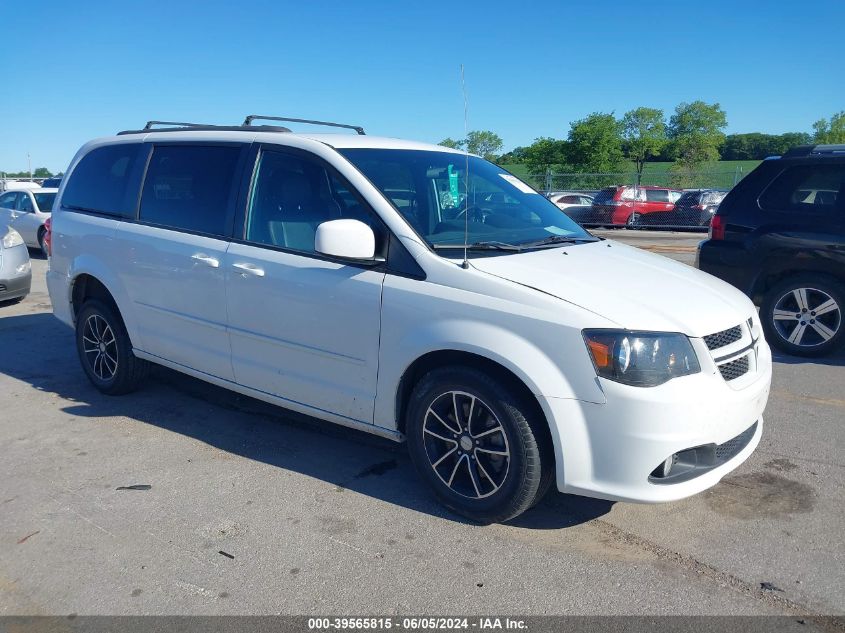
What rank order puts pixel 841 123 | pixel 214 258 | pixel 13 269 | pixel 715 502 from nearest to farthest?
pixel 715 502 < pixel 214 258 < pixel 13 269 < pixel 841 123

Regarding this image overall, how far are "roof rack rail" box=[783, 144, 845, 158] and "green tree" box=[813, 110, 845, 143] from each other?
60555mm

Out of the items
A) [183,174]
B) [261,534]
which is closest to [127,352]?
[183,174]

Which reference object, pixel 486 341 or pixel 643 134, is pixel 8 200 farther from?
pixel 643 134

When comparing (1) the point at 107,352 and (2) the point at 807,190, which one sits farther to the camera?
(2) the point at 807,190

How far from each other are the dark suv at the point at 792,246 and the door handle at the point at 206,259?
4787mm

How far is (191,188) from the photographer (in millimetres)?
4695

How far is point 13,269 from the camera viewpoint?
893 centimetres

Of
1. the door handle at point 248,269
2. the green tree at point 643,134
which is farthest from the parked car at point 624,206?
the green tree at point 643,134

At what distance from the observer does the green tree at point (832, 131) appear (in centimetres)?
5956

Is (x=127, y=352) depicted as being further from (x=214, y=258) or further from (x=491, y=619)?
(x=491, y=619)

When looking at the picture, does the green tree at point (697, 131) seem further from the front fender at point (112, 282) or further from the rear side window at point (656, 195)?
the front fender at point (112, 282)

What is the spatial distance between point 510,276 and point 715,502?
1.65 m

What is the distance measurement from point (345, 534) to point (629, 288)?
5.92ft

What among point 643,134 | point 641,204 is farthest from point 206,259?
point 643,134
